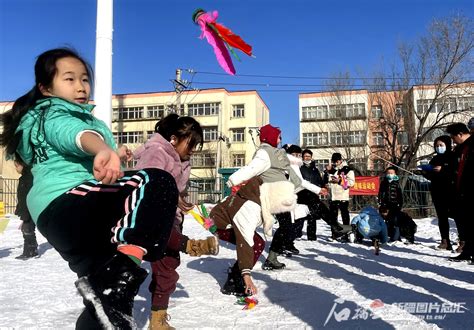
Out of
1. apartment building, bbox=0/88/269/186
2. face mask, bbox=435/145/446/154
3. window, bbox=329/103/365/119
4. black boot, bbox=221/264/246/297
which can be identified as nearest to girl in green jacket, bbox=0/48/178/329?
black boot, bbox=221/264/246/297

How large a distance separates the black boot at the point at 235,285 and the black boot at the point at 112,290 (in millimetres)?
2573

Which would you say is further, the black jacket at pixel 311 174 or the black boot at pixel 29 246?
the black jacket at pixel 311 174

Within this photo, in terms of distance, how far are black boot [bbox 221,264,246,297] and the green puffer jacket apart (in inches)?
101

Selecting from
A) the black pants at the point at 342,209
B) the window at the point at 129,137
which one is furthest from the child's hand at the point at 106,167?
the window at the point at 129,137

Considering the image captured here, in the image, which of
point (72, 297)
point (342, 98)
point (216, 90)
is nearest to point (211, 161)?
point (216, 90)

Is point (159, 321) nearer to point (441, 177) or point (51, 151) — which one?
point (51, 151)

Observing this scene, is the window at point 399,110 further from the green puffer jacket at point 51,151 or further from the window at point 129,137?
the window at point 129,137

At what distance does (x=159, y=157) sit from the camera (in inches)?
109

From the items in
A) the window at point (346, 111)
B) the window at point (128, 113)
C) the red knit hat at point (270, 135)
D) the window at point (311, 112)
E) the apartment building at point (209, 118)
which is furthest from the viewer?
the window at point (128, 113)

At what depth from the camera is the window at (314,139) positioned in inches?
1484

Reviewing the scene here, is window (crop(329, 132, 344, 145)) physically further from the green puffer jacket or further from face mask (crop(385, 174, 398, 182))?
the green puffer jacket

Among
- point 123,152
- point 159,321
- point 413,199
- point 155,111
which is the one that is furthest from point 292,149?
point 155,111

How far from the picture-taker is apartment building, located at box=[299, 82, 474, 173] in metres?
23.1

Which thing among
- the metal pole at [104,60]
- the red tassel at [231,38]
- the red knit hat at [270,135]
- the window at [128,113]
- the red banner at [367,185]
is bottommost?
the red banner at [367,185]
